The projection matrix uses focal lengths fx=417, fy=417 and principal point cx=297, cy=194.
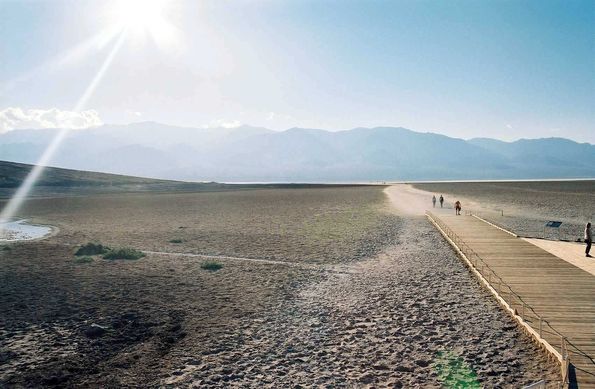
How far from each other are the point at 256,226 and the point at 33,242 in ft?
62.1

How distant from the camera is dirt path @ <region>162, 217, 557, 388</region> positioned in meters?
10.7

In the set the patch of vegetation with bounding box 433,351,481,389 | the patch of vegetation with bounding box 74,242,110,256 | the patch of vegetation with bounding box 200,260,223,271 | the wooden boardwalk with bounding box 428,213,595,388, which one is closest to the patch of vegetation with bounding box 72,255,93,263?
the patch of vegetation with bounding box 74,242,110,256

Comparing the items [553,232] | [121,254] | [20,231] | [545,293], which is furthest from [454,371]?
[20,231]

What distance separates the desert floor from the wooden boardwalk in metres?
0.56

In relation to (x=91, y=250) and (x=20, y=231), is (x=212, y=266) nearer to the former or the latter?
(x=91, y=250)

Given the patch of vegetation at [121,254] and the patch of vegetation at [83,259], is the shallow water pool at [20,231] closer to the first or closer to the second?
the patch of vegetation at [83,259]

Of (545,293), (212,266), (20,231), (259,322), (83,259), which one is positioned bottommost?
(259,322)

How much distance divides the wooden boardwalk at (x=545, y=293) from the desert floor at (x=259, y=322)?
56cm

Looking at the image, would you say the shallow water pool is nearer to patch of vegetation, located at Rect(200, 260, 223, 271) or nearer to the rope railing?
patch of vegetation, located at Rect(200, 260, 223, 271)

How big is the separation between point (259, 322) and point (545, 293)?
10.7 metres

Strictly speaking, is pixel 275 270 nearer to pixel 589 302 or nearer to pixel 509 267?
pixel 509 267

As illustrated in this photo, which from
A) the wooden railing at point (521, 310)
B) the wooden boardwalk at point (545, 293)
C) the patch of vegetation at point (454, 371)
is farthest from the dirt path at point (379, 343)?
the wooden boardwalk at point (545, 293)

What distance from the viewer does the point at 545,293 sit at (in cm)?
1557

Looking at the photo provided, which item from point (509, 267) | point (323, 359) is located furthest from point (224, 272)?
point (509, 267)
